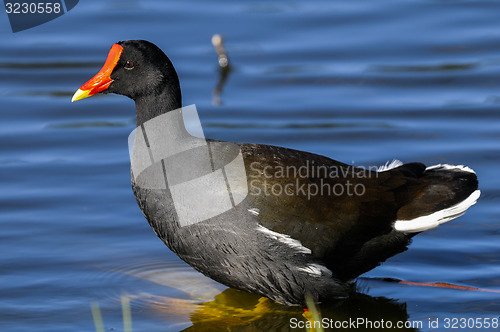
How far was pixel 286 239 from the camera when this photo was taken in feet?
16.1

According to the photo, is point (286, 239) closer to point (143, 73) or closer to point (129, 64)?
point (143, 73)

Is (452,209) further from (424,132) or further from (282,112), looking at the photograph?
(282,112)

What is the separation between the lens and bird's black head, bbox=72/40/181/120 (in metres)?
5.21

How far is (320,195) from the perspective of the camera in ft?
16.4

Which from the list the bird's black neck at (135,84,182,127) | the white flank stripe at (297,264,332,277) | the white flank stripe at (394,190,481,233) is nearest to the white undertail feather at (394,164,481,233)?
the white flank stripe at (394,190,481,233)

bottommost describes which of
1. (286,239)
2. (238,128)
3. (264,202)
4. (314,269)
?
(314,269)

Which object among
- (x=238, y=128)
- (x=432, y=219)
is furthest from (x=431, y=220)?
(x=238, y=128)

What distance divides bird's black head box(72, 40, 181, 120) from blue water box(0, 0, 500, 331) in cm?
120

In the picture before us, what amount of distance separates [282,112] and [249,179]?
9.58ft

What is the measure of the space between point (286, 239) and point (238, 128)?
106 inches

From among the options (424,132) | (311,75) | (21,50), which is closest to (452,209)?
(424,132)

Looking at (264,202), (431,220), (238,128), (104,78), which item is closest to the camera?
(264,202)

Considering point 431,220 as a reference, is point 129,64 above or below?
above

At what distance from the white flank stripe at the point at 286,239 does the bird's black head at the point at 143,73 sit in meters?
0.94
